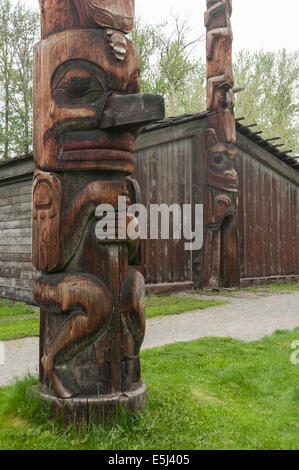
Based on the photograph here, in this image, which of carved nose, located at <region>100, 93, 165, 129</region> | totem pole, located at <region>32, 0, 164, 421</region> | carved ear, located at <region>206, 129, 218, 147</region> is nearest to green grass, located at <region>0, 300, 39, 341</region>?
totem pole, located at <region>32, 0, 164, 421</region>

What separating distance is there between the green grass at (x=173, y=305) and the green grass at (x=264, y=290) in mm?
1068

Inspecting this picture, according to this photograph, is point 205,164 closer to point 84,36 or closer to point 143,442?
point 84,36

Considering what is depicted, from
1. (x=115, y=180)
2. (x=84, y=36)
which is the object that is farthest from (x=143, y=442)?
(x=84, y=36)

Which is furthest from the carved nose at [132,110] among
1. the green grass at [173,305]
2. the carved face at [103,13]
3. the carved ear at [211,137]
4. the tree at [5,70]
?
the tree at [5,70]

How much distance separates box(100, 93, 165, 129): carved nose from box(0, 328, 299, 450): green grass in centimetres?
188

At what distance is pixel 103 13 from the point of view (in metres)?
3.24

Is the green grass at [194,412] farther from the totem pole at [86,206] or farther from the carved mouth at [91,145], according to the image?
the carved mouth at [91,145]

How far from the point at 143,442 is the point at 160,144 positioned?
818 centimetres

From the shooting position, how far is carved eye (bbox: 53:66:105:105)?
3209 mm

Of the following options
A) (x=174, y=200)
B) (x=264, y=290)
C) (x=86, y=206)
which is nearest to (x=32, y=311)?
(x=174, y=200)

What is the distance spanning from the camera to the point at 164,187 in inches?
411

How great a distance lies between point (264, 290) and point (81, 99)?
29.9 ft

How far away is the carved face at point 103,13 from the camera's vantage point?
322cm
